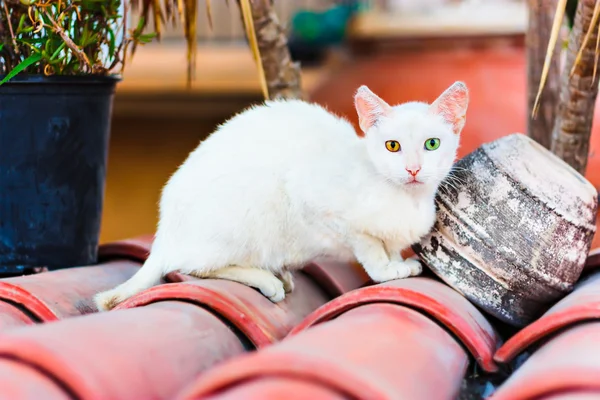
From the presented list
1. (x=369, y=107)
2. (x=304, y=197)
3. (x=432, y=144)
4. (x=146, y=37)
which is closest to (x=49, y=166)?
(x=146, y=37)

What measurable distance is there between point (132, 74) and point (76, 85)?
3364 mm

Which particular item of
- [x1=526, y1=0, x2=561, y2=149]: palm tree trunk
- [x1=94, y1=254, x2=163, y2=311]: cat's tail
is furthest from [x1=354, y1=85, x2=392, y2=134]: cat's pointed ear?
[x1=526, y1=0, x2=561, y2=149]: palm tree trunk

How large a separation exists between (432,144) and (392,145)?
0.07 meters

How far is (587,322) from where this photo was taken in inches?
45.4

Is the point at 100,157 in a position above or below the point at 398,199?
below

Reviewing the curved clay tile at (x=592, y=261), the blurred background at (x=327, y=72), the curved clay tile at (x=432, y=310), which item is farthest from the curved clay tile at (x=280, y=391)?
the blurred background at (x=327, y=72)

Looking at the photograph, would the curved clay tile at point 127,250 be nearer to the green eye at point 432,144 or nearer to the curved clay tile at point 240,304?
the curved clay tile at point 240,304

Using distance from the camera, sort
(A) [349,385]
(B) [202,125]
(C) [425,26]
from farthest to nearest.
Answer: (B) [202,125], (C) [425,26], (A) [349,385]

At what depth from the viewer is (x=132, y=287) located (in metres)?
1.42

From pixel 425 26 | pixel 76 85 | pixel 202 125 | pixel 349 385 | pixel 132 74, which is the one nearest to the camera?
pixel 349 385

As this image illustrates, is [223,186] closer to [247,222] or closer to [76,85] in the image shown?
[247,222]

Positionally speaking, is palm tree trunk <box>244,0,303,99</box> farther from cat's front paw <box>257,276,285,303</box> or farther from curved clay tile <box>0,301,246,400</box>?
curved clay tile <box>0,301,246,400</box>

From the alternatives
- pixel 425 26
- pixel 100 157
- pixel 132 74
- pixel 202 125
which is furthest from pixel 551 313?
pixel 202 125

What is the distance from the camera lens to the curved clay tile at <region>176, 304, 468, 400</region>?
82 centimetres
